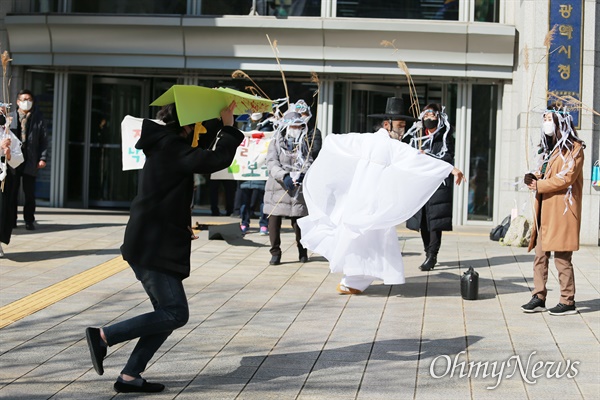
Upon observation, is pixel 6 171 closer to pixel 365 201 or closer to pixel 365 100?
pixel 365 201

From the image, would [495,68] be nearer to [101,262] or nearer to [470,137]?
[470,137]

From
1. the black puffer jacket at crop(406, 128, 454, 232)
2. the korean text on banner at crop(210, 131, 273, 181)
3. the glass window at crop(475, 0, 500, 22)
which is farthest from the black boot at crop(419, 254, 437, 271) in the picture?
the glass window at crop(475, 0, 500, 22)

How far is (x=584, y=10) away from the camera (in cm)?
1628

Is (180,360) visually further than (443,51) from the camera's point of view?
No

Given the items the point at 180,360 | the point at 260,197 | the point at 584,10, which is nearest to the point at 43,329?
the point at 180,360

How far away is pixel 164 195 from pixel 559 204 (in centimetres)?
430

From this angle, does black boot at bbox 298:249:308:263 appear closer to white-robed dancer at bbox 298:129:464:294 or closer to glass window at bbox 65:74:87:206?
white-robed dancer at bbox 298:129:464:294

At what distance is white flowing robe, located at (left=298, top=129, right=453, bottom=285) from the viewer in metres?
9.88

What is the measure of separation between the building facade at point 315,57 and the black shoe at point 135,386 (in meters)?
12.5

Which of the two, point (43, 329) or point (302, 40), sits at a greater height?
point (302, 40)

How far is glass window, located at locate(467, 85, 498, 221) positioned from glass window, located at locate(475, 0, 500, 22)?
4.03 feet

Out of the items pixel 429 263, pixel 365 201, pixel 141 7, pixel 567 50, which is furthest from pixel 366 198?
pixel 141 7

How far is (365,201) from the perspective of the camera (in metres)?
9.91

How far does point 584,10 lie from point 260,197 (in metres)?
5.88
